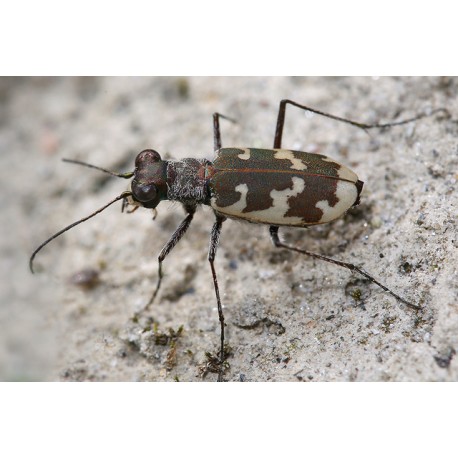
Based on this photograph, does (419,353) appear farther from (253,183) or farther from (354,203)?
(253,183)

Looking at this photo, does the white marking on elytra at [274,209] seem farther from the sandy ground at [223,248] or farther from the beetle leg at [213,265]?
the sandy ground at [223,248]

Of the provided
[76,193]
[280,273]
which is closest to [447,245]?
[280,273]

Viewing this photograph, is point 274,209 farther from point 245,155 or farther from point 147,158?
point 147,158

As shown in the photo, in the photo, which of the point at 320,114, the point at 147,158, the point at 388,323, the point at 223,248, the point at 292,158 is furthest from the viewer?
the point at 223,248

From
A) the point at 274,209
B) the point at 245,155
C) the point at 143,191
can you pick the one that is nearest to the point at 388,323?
the point at 274,209

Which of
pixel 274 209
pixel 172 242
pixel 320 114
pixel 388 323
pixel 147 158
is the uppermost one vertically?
pixel 320 114

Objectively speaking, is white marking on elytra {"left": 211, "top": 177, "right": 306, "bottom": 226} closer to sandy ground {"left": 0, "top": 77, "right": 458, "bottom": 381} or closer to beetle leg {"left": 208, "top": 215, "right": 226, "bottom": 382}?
beetle leg {"left": 208, "top": 215, "right": 226, "bottom": 382}
